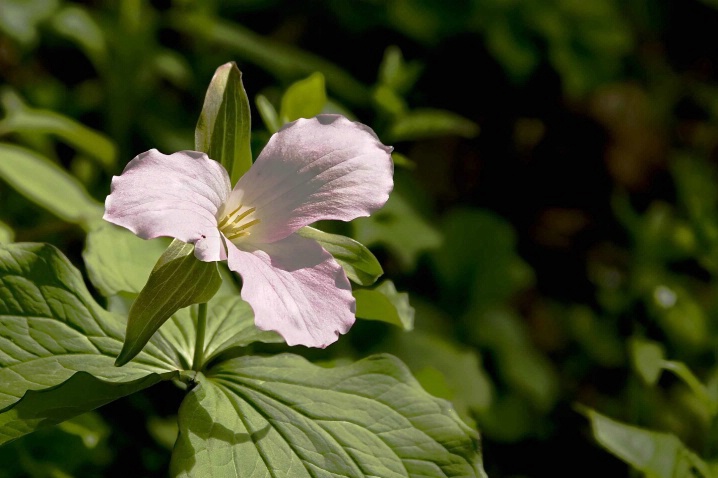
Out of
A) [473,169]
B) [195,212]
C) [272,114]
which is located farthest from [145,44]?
[195,212]

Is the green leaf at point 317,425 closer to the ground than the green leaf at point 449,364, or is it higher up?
higher up

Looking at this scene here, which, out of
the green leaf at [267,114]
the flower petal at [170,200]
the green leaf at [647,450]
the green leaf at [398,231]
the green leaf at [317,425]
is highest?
the flower petal at [170,200]

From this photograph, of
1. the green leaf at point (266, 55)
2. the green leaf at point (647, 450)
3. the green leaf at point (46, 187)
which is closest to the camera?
the green leaf at point (647, 450)

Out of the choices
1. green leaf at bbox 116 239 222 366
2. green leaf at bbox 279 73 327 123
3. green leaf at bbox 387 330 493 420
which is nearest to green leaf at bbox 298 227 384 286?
green leaf at bbox 116 239 222 366

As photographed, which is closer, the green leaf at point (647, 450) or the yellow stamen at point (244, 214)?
the yellow stamen at point (244, 214)

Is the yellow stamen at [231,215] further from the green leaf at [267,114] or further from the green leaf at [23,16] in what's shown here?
the green leaf at [23,16]

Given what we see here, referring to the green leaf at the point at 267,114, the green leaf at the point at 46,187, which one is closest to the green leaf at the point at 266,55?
the green leaf at the point at 46,187

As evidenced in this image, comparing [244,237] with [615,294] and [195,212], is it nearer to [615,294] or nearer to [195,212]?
[195,212]
